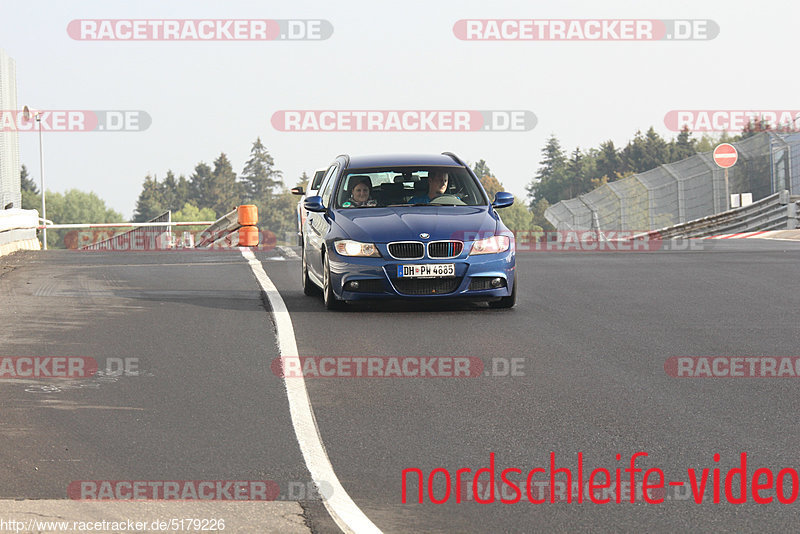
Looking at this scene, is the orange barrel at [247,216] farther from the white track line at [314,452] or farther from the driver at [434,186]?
the white track line at [314,452]

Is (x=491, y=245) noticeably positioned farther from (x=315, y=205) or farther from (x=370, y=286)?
(x=315, y=205)

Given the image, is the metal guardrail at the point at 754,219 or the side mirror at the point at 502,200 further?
the metal guardrail at the point at 754,219

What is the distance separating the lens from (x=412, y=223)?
12.2m

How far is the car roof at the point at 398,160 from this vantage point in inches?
536

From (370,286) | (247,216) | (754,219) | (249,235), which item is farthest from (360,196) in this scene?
(754,219)

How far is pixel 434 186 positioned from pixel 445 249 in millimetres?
1504

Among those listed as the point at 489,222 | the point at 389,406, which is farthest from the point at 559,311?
the point at 389,406

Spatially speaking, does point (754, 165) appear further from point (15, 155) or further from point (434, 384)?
point (434, 384)

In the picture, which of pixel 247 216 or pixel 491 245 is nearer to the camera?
pixel 491 245

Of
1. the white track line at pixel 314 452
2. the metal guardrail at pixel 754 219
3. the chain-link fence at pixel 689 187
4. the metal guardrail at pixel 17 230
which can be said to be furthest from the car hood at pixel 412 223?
the chain-link fence at pixel 689 187

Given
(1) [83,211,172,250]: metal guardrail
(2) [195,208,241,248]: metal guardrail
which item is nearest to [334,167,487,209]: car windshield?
(2) [195,208,241,248]: metal guardrail

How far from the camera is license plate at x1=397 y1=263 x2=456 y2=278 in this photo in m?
11.8

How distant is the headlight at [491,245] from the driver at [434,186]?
119 centimetres

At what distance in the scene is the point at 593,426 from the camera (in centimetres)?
706
